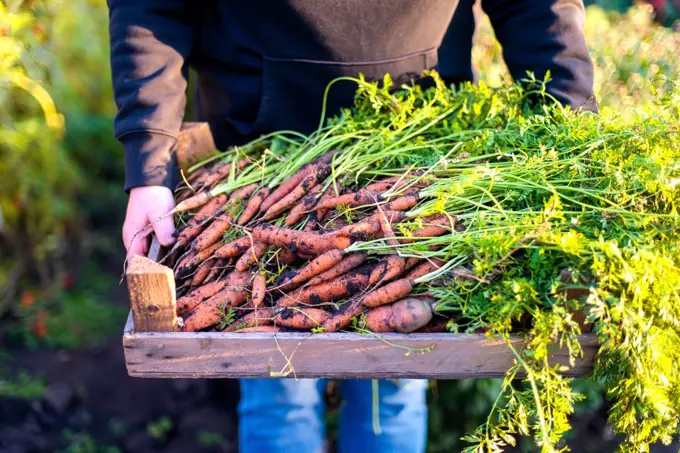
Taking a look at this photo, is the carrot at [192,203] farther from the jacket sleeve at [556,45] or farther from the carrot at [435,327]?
the jacket sleeve at [556,45]

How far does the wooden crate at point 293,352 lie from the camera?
1.30 m

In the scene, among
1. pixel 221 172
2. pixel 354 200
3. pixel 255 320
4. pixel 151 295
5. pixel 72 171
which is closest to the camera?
pixel 151 295

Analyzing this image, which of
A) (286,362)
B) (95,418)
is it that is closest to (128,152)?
(286,362)

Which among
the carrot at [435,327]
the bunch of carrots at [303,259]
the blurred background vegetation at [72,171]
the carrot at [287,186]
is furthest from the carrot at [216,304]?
the blurred background vegetation at [72,171]

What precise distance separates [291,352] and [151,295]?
0.33 m

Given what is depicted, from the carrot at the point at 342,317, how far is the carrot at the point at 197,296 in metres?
0.31

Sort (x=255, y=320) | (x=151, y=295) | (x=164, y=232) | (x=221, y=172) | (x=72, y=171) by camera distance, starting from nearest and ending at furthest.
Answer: (x=151, y=295), (x=255, y=320), (x=164, y=232), (x=221, y=172), (x=72, y=171)

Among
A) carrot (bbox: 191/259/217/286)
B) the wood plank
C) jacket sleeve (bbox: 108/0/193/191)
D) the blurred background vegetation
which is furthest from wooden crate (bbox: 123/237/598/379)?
the blurred background vegetation

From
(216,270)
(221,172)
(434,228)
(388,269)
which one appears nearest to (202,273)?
(216,270)

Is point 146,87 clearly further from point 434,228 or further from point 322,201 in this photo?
point 434,228

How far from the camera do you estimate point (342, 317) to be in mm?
1378

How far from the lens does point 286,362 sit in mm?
1344

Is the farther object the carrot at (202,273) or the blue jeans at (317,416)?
the blue jeans at (317,416)

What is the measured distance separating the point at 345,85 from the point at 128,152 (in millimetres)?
673
